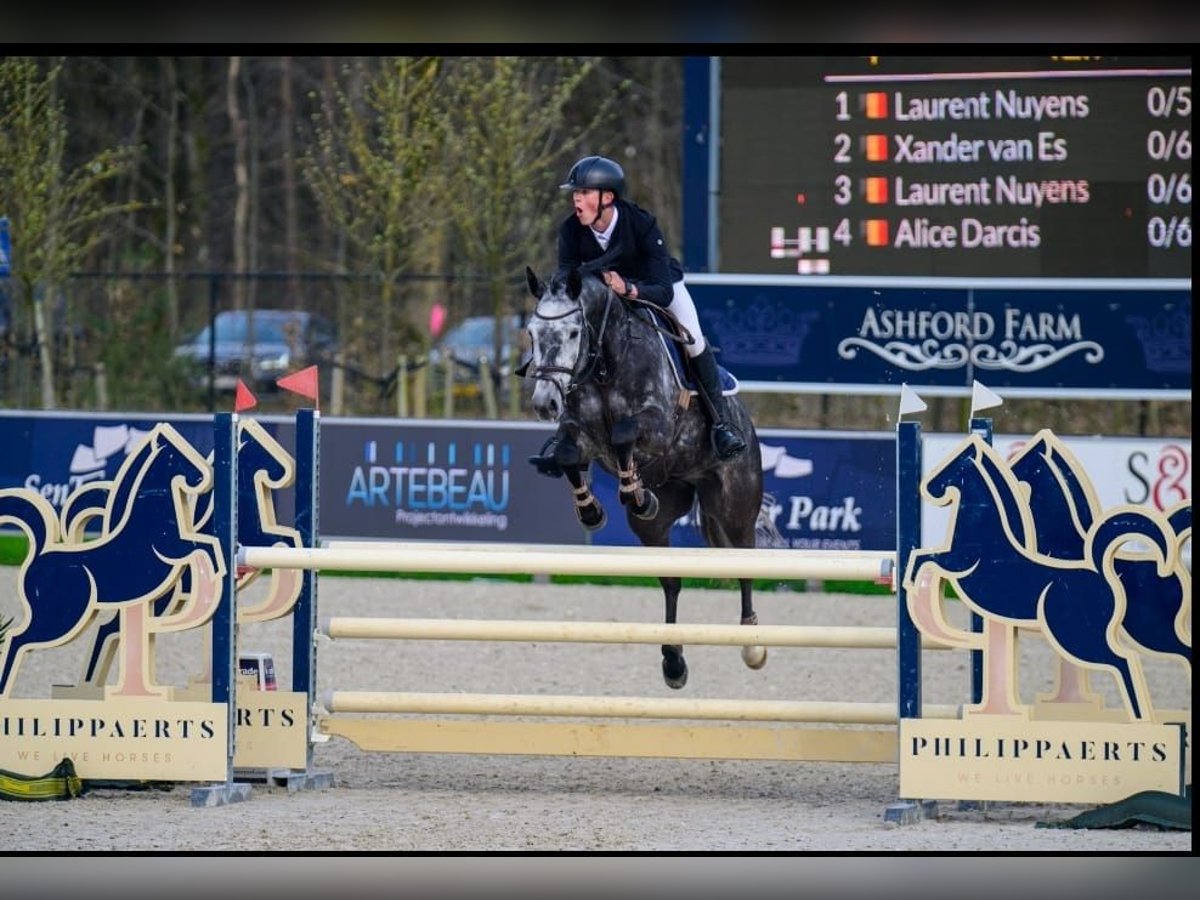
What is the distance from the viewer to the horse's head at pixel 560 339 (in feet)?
17.5

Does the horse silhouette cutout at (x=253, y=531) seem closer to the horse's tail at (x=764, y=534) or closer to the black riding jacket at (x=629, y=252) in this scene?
the black riding jacket at (x=629, y=252)

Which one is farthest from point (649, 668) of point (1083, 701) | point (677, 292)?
point (1083, 701)

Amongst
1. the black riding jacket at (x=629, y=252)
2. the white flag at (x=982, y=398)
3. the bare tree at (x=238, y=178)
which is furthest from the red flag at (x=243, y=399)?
the bare tree at (x=238, y=178)

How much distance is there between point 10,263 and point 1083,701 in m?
9.23

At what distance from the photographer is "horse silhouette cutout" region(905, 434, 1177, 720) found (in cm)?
489

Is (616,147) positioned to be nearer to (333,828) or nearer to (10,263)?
(10,263)

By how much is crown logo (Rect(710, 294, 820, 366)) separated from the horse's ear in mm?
4815

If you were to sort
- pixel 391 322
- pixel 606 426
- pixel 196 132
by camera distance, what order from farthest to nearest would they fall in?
pixel 196 132, pixel 391 322, pixel 606 426

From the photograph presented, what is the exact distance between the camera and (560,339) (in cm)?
536

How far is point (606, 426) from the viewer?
566cm

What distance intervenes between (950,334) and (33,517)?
20.6ft

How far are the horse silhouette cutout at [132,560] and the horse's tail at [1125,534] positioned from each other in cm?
245

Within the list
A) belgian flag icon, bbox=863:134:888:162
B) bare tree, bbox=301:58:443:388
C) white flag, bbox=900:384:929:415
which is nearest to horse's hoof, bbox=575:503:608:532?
white flag, bbox=900:384:929:415
